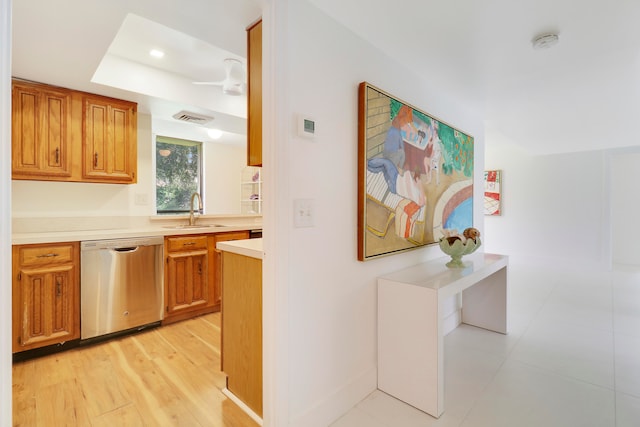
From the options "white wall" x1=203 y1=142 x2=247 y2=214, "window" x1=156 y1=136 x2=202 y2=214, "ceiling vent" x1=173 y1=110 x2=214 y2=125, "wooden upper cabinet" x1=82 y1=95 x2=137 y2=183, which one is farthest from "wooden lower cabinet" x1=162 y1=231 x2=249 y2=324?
"white wall" x1=203 y1=142 x2=247 y2=214

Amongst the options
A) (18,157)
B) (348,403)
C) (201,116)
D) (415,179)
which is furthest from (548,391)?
(18,157)

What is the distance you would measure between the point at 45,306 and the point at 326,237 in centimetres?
230

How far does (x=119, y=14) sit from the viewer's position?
5.53 ft

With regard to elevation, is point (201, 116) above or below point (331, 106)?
above

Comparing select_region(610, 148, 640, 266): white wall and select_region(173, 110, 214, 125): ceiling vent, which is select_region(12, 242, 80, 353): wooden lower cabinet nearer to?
select_region(173, 110, 214, 125): ceiling vent

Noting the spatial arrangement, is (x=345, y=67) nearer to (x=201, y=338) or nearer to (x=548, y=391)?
(x=548, y=391)

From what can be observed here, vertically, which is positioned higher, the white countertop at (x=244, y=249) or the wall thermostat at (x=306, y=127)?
the wall thermostat at (x=306, y=127)

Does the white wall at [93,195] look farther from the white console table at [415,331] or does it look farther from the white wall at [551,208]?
the white wall at [551,208]

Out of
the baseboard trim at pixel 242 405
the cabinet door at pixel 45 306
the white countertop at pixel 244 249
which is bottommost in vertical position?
the baseboard trim at pixel 242 405

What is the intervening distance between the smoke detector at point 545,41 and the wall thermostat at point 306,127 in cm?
148

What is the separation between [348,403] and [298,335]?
591 millimetres

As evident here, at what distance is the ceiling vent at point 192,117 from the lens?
3.17 m

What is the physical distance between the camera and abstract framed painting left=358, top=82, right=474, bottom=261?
5.82 ft

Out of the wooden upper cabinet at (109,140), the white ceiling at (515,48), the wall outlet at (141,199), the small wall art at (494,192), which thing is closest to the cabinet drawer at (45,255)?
the wooden upper cabinet at (109,140)
